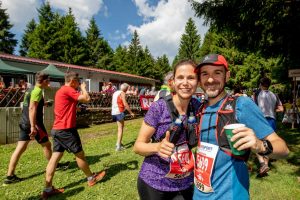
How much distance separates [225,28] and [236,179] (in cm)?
932

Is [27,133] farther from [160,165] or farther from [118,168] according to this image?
[160,165]

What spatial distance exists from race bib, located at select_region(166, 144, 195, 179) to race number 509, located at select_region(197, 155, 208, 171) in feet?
0.84

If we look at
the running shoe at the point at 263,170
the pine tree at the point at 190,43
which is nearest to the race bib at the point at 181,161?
the running shoe at the point at 263,170

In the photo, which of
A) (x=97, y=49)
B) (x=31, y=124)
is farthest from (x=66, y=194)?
(x=97, y=49)

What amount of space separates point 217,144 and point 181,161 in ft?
1.74

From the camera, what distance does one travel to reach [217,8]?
999 cm

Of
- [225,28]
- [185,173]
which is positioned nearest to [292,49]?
[225,28]

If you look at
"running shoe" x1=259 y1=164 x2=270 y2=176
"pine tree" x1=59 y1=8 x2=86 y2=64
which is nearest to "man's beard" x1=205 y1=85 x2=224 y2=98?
"running shoe" x1=259 y1=164 x2=270 y2=176

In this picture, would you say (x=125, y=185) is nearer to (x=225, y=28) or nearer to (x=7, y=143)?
(x=7, y=143)

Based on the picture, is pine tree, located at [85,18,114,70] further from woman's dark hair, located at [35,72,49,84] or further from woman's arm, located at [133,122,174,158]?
woman's arm, located at [133,122,174,158]

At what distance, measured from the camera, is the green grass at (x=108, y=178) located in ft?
17.2

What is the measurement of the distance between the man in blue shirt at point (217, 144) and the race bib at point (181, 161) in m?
0.21

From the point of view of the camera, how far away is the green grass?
17.2 feet

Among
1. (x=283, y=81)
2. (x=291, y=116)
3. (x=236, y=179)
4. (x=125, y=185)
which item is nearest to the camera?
(x=236, y=179)
